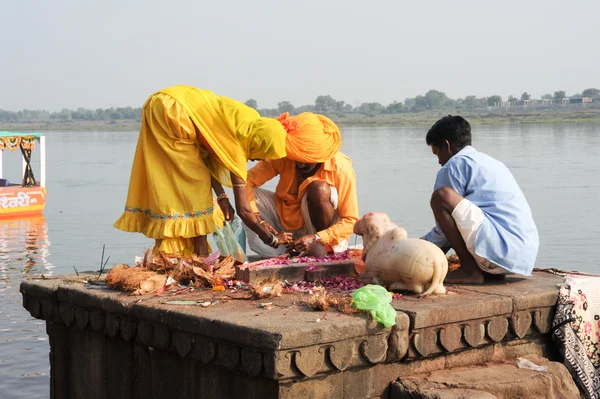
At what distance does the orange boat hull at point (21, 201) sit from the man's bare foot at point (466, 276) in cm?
1706

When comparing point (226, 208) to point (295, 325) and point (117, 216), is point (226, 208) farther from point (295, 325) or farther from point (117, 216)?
point (117, 216)

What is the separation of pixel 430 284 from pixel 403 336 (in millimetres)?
488

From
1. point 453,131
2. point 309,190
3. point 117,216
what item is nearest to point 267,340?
point 453,131

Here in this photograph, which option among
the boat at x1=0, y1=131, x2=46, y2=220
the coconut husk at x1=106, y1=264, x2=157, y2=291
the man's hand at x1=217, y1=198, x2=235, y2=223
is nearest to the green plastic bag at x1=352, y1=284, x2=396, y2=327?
the coconut husk at x1=106, y1=264, x2=157, y2=291

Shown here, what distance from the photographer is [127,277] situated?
15.4 ft

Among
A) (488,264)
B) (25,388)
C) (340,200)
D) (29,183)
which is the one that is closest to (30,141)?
(29,183)

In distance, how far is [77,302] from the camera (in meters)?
4.80

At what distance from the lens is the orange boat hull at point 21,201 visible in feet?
67.4

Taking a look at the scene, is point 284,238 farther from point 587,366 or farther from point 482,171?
point 587,366

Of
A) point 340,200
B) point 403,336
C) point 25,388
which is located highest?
point 340,200

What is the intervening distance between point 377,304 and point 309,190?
2.05m

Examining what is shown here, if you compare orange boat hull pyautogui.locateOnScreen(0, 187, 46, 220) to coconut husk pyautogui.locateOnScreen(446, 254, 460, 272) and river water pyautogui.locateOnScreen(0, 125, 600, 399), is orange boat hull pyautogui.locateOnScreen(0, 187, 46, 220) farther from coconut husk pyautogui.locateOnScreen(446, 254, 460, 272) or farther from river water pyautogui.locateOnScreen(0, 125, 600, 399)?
coconut husk pyautogui.locateOnScreen(446, 254, 460, 272)

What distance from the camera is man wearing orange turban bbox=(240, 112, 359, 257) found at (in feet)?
19.7

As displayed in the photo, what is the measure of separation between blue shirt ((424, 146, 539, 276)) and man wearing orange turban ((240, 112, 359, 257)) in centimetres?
98
